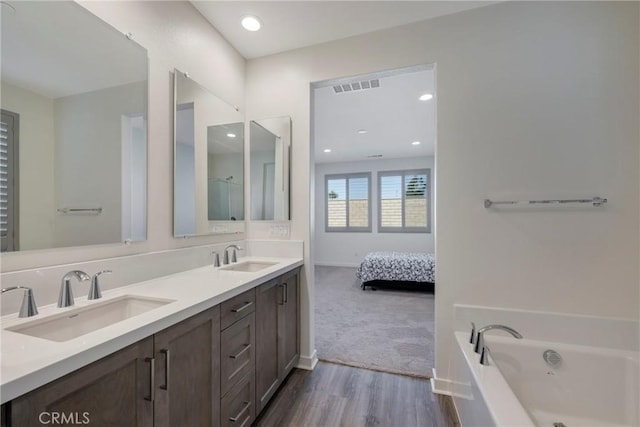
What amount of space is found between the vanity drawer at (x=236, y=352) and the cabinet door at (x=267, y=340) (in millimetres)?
74

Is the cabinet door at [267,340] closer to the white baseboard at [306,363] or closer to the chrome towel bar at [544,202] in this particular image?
the white baseboard at [306,363]

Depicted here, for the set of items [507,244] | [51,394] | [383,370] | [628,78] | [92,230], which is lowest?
[383,370]

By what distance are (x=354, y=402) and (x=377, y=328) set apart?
1.24 meters

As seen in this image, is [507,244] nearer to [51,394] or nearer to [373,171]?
[51,394]

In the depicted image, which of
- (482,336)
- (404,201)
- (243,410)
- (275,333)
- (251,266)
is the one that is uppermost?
(404,201)

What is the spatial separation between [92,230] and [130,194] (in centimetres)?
26

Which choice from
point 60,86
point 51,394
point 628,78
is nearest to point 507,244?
point 628,78

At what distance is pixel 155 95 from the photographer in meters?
1.56

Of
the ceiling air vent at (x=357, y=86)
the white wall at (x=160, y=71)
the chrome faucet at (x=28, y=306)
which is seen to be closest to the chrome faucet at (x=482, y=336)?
the white wall at (x=160, y=71)

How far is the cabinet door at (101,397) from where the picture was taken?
2.10 ft

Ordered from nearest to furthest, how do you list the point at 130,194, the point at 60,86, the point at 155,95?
the point at 60,86 → the point at 130,194 → the point at 155,95

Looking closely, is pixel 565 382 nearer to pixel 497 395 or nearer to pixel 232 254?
pixel 497 395

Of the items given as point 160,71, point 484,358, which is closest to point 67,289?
point 160,71

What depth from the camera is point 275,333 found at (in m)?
1.79
